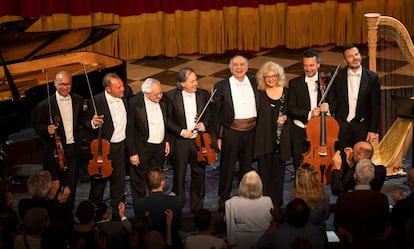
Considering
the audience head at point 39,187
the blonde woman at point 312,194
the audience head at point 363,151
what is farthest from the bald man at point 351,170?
the audience head at point 39,187

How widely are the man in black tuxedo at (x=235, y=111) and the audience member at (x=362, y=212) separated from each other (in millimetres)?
1790

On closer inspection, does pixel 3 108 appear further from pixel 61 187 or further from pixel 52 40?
pixel 52 40

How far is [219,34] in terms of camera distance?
1471cm

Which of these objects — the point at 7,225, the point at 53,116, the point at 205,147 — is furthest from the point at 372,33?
the point at 7,225

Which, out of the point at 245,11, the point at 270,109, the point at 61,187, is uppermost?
the point at 245,11

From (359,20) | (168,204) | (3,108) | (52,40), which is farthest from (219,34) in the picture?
(168,204)

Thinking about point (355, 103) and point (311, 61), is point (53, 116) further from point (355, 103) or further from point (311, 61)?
point (355, 103)

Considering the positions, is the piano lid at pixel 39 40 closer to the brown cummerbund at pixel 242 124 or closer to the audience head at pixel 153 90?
the audience head at pixel 153 90

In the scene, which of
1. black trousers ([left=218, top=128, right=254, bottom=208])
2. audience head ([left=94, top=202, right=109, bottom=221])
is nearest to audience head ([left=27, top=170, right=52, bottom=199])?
audience head ([left=94, top=202, right=109, bottom=221])

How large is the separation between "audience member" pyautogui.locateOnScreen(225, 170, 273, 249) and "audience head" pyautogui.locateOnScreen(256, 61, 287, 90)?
167 cm

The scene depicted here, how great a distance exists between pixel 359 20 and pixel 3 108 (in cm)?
659

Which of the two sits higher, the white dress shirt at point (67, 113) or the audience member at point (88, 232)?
the white dress shirt at point (67, 113)

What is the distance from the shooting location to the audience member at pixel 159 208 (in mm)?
7852

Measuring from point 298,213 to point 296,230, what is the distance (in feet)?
0.40
